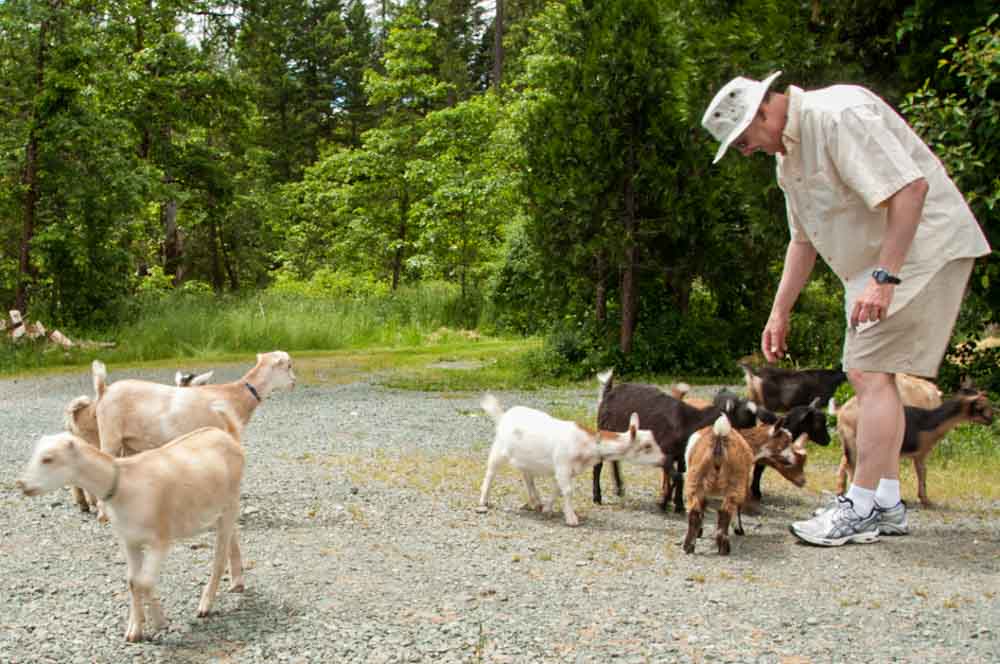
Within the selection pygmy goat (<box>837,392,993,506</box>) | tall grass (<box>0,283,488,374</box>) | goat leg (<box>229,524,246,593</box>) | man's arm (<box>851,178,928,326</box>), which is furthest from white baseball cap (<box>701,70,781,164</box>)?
tall grass (<box>0,283,488,374</box>)

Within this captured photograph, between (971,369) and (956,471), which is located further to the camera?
(971,369)

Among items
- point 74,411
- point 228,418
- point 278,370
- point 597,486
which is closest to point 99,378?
point 74,411

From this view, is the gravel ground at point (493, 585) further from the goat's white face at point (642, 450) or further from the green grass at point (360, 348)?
the green grass at point (360, 348)

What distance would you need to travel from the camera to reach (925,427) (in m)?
6.24

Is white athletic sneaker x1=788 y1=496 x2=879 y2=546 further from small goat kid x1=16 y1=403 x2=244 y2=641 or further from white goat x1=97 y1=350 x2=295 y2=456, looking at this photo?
white goat x1=97 y1=350 x2=295 y2=456

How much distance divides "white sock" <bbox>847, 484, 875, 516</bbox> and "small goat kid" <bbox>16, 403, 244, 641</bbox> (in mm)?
3114

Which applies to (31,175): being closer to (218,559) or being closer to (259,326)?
(259,326)

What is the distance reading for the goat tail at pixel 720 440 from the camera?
16.8 ft

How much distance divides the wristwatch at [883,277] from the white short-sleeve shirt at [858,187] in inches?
9.0

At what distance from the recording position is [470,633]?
3791 millimetres

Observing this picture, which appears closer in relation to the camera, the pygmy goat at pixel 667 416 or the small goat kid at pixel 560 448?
the small goat kid at pixel 560 448

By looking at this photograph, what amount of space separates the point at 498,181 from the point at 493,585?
2166 cm

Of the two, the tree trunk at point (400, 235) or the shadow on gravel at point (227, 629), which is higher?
the tree trunk at point (400, 235)

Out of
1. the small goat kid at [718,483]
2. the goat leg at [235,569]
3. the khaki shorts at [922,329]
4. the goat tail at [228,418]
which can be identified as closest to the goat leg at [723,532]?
the small goat kid at [718,483]
